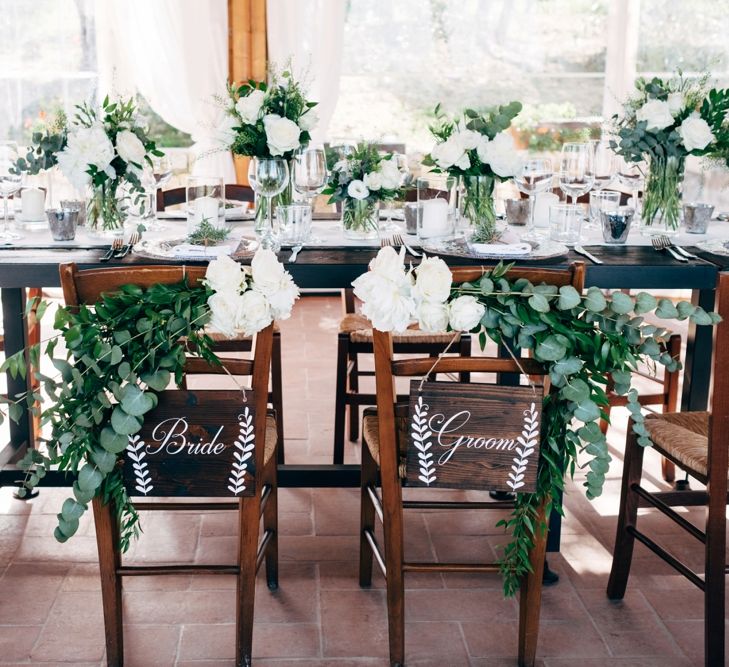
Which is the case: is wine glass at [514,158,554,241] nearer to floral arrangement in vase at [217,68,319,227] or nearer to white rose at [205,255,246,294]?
floral arrangement in vase at [217,68,319,227]

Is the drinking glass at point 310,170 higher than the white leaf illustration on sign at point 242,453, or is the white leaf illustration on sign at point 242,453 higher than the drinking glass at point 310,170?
the drinking glass at point 310,170

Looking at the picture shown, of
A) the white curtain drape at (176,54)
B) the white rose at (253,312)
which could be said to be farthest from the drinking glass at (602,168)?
the white curtain drape at (176,54)

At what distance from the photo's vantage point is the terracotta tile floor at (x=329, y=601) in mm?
2254

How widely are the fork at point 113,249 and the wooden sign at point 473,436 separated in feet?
3.14

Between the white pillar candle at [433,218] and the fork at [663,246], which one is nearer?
the fork at [663,246]

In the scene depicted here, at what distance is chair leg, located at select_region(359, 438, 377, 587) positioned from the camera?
2412 mm

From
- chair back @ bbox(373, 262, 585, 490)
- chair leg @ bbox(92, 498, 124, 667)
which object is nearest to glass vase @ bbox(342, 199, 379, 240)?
chair back @ bbox(373, 262, 585, 490)

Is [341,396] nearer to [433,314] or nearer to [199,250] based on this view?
[199,250]

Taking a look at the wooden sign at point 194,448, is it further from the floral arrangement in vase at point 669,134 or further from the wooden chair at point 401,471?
the floral arrangement in vase at point 669,134

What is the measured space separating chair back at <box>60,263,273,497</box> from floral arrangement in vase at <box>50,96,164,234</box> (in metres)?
0.79

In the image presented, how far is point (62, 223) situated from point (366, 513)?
1.14m

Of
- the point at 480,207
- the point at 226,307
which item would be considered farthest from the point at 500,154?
the point at 226,307

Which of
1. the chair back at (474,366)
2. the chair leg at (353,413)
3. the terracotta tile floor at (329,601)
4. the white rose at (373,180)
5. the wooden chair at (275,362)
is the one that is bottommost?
the terracotta tile floor at (329,601)

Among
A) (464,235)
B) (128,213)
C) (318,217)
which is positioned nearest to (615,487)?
(464,235)
